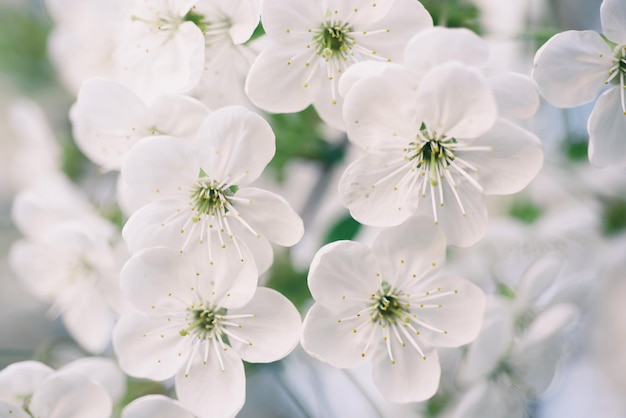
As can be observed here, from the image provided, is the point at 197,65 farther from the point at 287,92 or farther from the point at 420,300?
the point at 420,300

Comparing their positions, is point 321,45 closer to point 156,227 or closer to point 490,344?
point 156,227

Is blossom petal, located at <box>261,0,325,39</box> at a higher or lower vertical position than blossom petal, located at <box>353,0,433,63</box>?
lower

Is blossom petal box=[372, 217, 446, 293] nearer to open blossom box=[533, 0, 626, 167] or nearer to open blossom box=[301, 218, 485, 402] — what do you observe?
open blossom box=[301, 218, 485, 402]

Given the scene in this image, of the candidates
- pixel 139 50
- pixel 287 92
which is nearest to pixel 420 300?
pixel 287 92

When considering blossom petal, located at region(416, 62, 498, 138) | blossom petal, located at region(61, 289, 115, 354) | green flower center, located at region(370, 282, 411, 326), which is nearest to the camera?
blossom petal, located at region(416, 62, 498, 138)

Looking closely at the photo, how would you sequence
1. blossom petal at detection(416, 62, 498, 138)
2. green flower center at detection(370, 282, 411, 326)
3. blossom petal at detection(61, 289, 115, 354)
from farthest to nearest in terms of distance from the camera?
blossom petal at detection(61, 289, 115, 354) → green flower center at detection(370, 282, 411, 326) → blossom petal at detection(416, 62, 498, 138)

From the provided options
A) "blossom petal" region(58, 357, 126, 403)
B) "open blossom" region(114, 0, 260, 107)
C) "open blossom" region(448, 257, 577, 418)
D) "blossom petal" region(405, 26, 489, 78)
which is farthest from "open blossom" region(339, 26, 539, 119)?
"blossom petal" region(58, 357, 126, 403)

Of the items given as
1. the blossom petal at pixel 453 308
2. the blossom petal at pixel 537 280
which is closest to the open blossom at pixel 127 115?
the blossom petal at pixel 453 308
